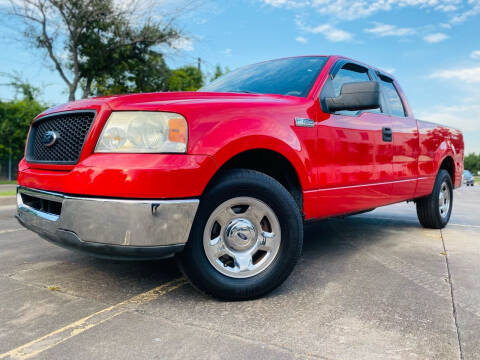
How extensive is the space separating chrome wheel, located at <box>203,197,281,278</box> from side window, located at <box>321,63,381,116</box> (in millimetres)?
1230

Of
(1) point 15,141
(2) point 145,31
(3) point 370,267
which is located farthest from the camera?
(1) point 15,141

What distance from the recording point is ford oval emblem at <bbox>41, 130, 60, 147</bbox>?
8.55ft

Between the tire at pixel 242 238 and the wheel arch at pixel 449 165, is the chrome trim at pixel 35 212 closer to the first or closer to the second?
the tire at pixel 242 238

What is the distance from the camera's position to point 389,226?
5.78 meters

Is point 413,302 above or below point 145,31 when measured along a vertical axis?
below

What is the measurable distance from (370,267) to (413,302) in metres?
0.84

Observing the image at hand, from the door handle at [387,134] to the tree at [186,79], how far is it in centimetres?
2044

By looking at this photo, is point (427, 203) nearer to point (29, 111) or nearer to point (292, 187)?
point (292, 187)

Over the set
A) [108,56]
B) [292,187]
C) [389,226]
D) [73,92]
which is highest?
[108,56]

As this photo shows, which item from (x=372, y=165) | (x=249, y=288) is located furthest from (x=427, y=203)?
(x=249, y=288)

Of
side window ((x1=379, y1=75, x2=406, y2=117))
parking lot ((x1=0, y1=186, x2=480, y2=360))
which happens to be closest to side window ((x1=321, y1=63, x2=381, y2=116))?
side window ((x1=379, y1=75, x2=406, y2=117))

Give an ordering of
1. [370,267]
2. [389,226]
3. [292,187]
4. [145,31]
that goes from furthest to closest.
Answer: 1. [145,31]
2. [389,226]
3. [370,267]
4. [292,187]

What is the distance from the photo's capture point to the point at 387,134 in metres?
4.06

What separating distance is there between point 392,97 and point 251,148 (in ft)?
9.18
